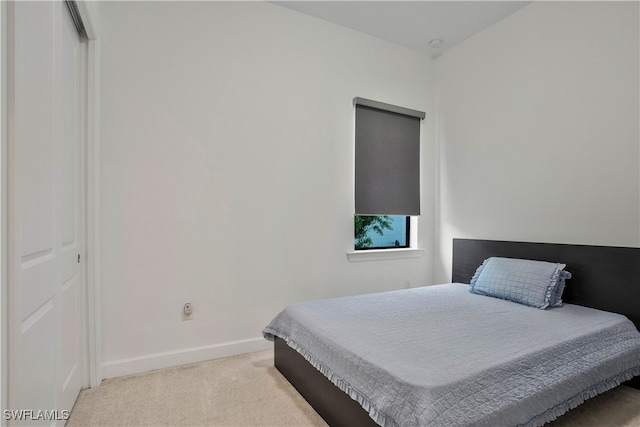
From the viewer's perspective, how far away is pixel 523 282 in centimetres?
250

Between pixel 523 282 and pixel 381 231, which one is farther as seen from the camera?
pixel 381 231

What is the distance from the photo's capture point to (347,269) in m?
3.24

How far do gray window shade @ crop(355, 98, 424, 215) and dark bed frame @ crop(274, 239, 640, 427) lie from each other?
1.17 metres

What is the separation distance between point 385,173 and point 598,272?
1.89m

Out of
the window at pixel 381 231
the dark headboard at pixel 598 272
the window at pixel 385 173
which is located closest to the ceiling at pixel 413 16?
the window at pixel 385 173

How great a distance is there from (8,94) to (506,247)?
3.32 metres

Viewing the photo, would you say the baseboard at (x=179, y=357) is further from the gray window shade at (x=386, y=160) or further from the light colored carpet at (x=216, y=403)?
the gray window shade at (x=386, y=160)

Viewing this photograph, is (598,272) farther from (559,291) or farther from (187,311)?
(187,311)

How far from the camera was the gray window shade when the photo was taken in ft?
10.9

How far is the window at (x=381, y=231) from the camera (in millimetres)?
3475

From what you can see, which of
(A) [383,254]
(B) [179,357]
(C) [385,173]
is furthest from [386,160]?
(B) [179,357]

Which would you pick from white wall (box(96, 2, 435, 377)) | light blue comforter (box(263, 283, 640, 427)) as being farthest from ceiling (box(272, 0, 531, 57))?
light blue comforter (box(263, 283, 640, 427))

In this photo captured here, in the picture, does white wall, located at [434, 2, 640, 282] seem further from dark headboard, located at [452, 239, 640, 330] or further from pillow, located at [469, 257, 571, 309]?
pillow, located at [469, 257, 571, 309]

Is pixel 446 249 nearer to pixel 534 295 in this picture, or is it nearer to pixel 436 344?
pixel 534 295
